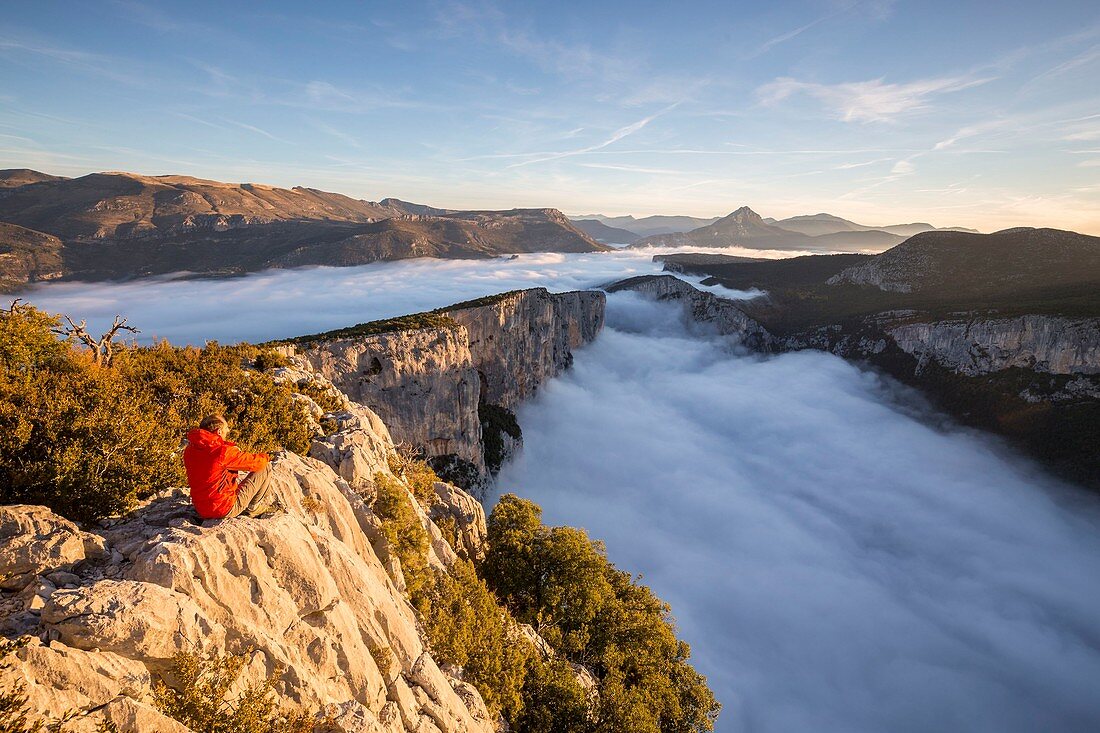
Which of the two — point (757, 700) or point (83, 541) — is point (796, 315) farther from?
point (83, 541)

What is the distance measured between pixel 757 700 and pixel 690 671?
29.3m

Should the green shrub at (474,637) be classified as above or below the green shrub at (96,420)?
below

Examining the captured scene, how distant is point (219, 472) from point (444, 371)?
45.0 m

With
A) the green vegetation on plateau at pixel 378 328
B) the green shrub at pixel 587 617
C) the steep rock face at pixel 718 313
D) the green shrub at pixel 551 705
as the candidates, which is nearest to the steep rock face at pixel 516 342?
the green vegetation on plateau at pixel 378 328

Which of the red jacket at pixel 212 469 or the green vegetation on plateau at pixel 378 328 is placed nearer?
the red jacket at pixel 212 469

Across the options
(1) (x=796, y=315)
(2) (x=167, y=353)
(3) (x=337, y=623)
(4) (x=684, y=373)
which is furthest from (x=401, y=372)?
(1) (x=796, y=315)

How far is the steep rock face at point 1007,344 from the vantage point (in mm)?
90438

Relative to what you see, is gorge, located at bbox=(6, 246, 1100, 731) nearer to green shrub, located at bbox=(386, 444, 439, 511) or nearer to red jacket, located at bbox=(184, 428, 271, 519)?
green shrub, located at bbox=(386, 444, 439, 511)

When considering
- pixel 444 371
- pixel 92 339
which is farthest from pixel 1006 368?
pixel 92 339

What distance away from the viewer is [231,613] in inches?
313

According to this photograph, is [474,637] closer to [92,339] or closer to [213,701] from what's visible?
[213,701]

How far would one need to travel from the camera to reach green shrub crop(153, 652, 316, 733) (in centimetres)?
630

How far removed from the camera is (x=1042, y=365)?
318ft

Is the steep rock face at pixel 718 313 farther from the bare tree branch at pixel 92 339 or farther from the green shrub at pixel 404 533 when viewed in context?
the bare tree branch at pixel 92 339
